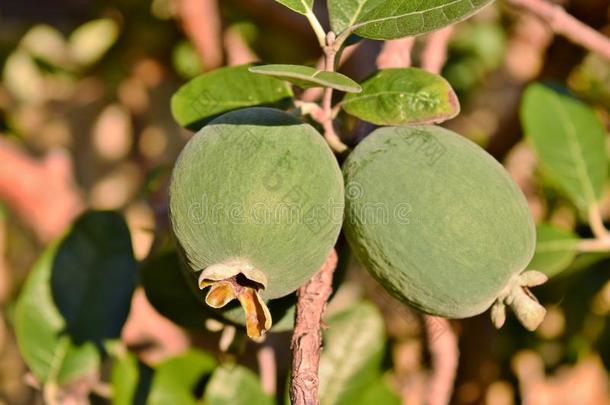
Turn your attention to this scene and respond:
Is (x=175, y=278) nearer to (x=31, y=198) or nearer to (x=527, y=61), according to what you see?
(x=31, y=198)

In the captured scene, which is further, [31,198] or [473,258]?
[31,198]

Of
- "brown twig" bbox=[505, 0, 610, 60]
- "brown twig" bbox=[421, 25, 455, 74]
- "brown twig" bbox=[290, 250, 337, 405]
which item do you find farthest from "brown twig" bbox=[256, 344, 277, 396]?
"brown twig" bbox=[505, 0, 610, 60]

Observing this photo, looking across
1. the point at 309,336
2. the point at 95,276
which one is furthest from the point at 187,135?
the point at 309,336

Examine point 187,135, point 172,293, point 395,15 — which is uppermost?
point 395,15

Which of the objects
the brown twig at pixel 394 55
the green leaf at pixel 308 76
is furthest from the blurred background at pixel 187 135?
the green leaf at pixel 308 76

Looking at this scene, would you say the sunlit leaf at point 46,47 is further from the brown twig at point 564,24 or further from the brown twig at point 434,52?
the brown twig at point 564,24

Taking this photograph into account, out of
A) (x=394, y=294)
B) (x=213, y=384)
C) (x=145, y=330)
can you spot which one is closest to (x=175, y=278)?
(x=213, y=384)

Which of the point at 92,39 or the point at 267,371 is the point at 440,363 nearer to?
the point at 267,371
